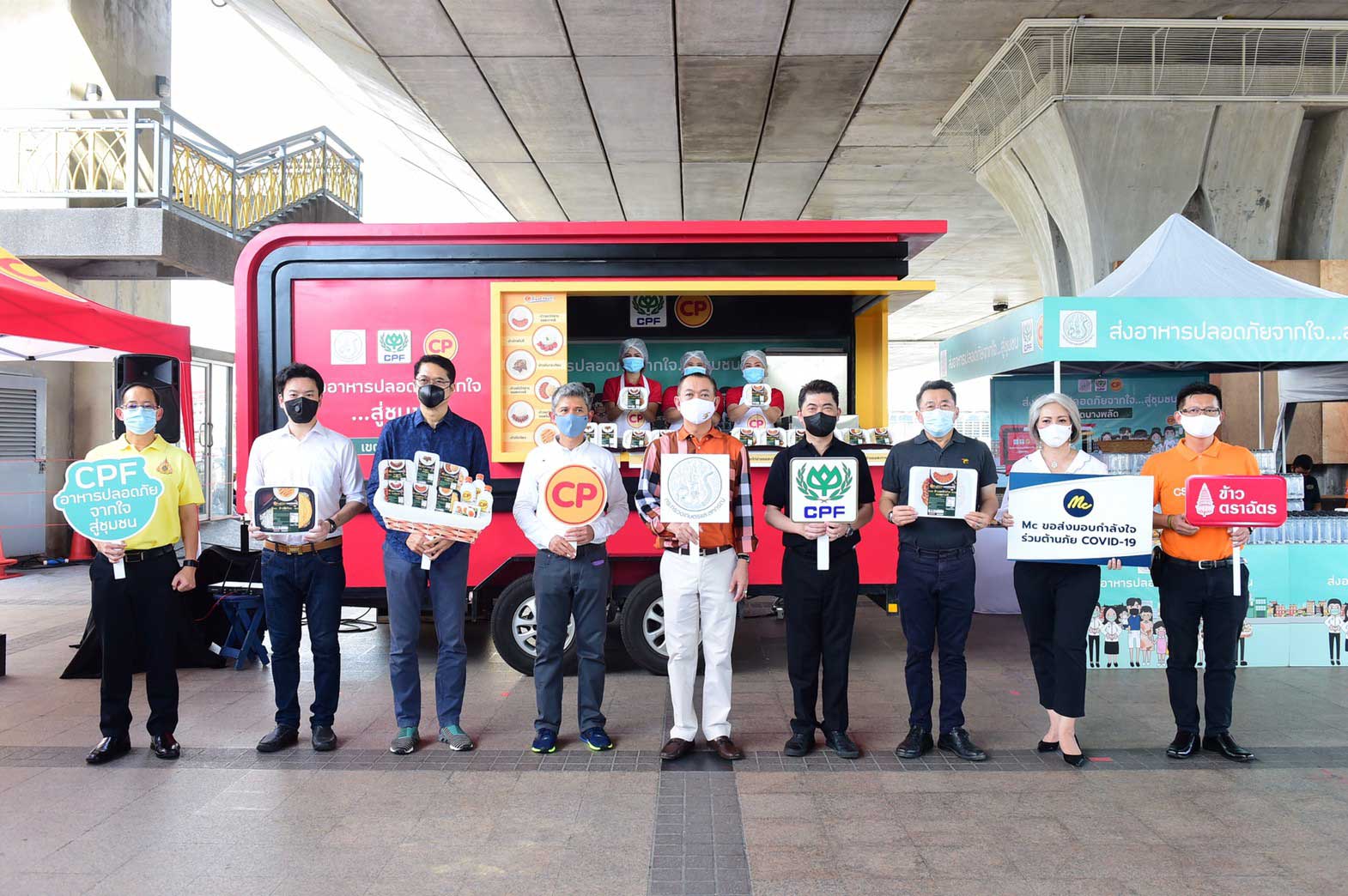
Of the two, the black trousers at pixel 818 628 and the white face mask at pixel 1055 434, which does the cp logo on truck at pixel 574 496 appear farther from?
the white face mask at pixel 1055 434

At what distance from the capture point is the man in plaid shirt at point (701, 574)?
423 centimetres

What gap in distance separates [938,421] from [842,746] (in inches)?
65.7

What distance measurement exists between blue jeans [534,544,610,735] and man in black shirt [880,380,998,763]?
1498mm

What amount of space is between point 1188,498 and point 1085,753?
135cm

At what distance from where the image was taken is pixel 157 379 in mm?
5160

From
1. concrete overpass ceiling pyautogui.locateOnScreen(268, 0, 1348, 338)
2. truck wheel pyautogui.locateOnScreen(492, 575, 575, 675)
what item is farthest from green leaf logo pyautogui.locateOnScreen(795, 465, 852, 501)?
concrete overpass ceiling pyautogui.locateOnScreen(268, 0, 1348, 338)

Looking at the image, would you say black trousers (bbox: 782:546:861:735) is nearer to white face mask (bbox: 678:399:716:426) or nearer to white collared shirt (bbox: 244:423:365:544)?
white face mask (bbox: 678:399:716:426)

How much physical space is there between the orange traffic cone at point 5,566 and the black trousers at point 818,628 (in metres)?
10.3

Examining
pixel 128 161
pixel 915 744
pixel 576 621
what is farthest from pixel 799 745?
pixel 128 161

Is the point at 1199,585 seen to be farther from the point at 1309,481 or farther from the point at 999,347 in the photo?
the point at 1309,481

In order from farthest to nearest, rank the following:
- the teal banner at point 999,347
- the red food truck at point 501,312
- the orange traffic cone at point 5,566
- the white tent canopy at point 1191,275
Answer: the orange traffic cone at point 5,566, the white tent canopy at point 1191,275, the teal banner at point 999,347, the red food truck at point 501,312

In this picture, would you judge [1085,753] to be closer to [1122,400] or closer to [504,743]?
[504,743]

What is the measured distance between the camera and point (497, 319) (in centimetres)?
578

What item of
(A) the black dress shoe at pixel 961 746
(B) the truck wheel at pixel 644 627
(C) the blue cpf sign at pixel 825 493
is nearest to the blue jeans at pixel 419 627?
(B) the truck wheel at pixel 644 627
